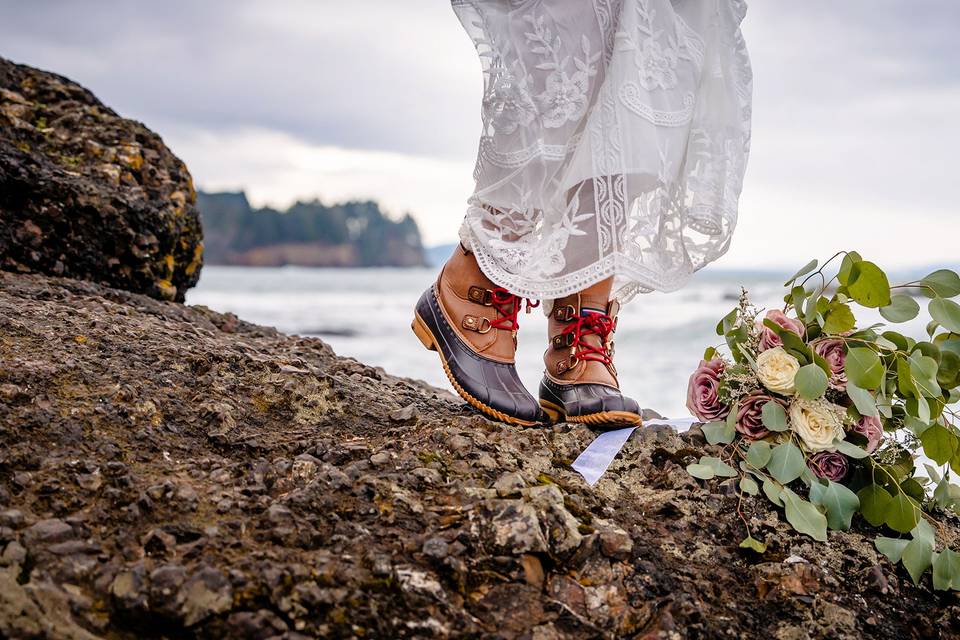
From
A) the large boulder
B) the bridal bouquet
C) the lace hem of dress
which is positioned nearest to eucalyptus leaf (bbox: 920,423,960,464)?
the bridal bouquet

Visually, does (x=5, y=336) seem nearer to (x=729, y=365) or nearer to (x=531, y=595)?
(x=531, y=595)

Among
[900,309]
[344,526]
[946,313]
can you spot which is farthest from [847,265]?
[344,526]

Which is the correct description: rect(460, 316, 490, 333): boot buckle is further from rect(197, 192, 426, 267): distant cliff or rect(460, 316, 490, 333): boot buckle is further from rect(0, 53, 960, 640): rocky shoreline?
rect(197, 192, 426, 267): distant cliff

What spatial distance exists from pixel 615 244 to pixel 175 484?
1.15 metres

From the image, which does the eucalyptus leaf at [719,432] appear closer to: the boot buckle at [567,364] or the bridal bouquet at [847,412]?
the bridal bouquet at [847,412]

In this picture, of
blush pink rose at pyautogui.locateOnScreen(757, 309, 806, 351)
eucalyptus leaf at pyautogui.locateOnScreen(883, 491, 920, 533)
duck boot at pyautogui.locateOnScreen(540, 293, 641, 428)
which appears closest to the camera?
eucalyptus leaf at pyautogui.locateOnScreen(883, 491, 920, 533)

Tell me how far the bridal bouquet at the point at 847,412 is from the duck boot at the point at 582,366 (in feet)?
0.90

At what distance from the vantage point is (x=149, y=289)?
9.68ft

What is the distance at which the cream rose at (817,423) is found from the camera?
1.77 meters

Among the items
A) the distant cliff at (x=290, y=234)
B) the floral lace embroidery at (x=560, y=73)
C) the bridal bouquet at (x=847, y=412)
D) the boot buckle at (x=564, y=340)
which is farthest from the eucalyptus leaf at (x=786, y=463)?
the distant cliff at (x=290, y=234)

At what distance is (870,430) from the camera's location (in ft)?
5.98

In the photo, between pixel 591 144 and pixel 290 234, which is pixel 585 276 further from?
pixel 290 234

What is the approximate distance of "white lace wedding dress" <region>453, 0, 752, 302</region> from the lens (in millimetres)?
1828

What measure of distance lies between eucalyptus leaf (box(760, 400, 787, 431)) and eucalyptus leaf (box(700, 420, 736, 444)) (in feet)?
0.34
